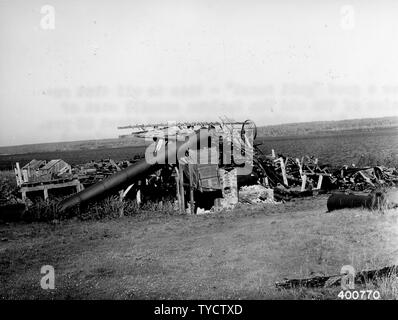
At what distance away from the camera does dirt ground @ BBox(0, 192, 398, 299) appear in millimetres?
8242

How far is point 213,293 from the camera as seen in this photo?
25.2ft

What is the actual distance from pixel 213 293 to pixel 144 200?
12.7 metres

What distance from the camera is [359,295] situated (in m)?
6.71

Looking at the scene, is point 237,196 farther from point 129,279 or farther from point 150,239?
point 129,279

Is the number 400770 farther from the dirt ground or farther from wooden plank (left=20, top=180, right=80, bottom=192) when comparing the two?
wooden plank (left=20, top=180, right=80, bottom=192)

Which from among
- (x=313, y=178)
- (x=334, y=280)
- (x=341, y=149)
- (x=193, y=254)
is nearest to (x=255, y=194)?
(x=313, y=178)

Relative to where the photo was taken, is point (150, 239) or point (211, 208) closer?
point (150, 239)

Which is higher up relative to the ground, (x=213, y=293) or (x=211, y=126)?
(x=211, y=126)

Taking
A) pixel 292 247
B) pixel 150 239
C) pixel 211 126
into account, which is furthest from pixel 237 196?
pixel 292 247

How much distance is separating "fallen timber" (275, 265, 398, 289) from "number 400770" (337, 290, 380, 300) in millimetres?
520

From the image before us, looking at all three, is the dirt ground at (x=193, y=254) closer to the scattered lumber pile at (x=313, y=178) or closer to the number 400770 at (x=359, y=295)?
the number 400770 at (x=359, y=295)

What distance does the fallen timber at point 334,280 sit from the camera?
736cm

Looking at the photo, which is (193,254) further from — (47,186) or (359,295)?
(47,186)

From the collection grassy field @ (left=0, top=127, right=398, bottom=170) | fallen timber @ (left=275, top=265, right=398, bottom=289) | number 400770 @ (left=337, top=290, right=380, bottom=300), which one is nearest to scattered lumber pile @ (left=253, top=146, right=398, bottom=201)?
grassy field @ (left=0, top=127, right=398, bottom=170)
